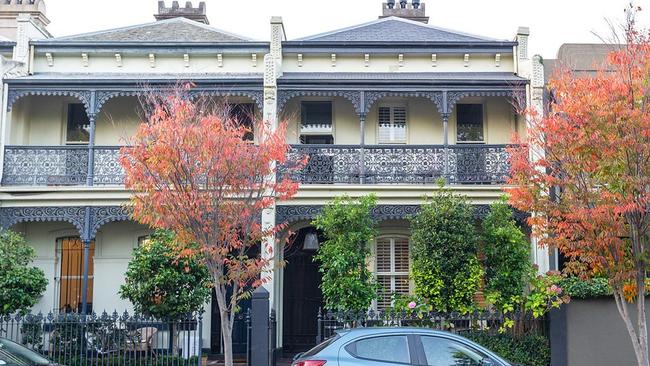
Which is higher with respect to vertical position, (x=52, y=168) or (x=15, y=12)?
(x=15, y=12)

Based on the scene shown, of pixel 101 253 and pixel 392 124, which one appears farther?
pixel 392 124

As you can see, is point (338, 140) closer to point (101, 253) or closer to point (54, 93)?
point (101, 253)

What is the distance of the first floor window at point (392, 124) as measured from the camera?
1766 cm

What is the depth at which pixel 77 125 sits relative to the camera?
1788cm

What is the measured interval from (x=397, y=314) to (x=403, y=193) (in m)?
3.45

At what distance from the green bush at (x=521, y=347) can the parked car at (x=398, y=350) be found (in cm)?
410

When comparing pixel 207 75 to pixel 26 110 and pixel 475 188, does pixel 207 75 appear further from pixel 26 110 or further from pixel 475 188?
pixel 475 188

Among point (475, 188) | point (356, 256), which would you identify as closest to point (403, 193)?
point (475, 188)

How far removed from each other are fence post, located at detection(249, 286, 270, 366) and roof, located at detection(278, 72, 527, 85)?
5490 millimetres

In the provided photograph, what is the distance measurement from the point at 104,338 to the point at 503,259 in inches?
302

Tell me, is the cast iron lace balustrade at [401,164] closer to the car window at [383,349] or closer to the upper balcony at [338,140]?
the upper balcony at [338,140]

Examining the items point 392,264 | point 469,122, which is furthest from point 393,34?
point 392,264

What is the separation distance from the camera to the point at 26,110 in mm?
17562

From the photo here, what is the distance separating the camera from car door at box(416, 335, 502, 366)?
900 centimetres
